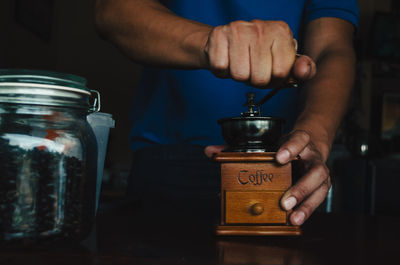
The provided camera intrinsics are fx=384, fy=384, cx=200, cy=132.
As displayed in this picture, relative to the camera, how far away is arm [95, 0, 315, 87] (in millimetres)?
729

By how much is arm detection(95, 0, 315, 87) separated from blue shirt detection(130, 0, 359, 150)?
39 centimetres

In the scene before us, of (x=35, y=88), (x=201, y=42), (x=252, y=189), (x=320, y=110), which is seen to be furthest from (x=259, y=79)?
(x=320, y=110)

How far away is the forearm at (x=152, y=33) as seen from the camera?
33.3 inches

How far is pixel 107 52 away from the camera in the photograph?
4.80 m

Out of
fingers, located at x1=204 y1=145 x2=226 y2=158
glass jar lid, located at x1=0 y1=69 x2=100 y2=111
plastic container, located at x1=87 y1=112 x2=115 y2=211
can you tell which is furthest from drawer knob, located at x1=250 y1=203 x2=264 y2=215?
glass jar lid, located at x1=0 y1=69 x2=100 y2=111

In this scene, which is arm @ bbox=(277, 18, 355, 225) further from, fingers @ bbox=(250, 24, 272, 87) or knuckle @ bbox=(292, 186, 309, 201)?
fingers @ bbox=(250, 24, 272, 87)

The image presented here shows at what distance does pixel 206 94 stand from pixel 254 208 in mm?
612

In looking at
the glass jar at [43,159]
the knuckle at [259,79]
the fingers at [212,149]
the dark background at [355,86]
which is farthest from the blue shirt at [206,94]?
the dark background at [355,86]

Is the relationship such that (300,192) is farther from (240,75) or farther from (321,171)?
(240,75)

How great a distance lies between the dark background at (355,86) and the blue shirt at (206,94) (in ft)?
9.34

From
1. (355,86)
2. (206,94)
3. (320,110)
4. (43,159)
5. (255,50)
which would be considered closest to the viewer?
(43,159)

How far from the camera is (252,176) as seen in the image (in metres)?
0.86

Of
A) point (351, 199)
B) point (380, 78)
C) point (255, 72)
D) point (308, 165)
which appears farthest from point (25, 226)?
point (380, 78)

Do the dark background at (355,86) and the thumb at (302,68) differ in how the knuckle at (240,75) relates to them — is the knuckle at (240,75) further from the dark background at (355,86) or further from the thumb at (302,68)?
the dark background at (355,86)
